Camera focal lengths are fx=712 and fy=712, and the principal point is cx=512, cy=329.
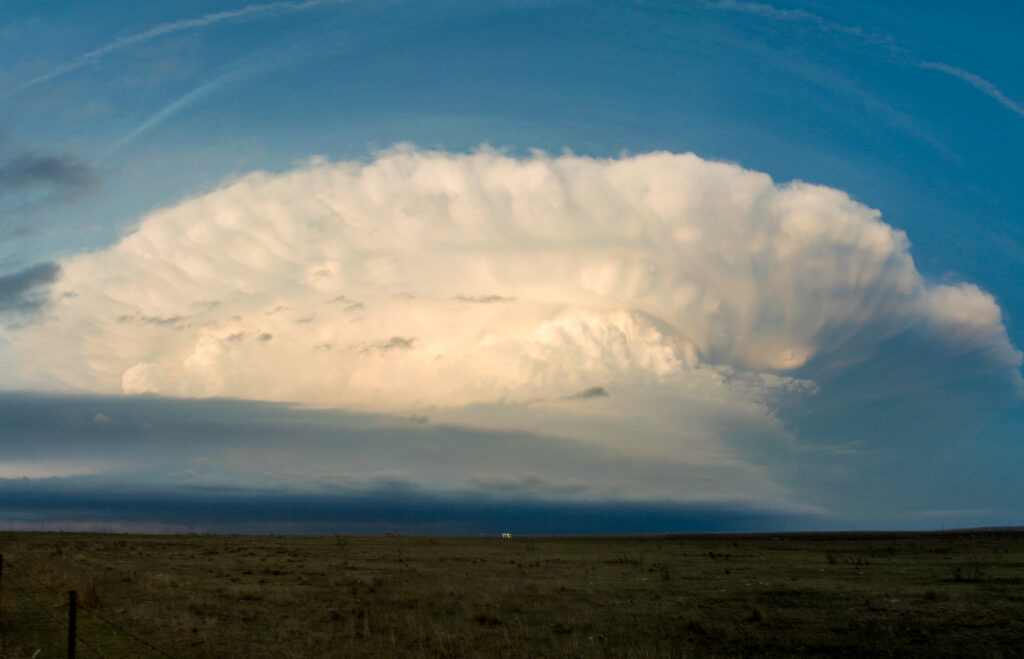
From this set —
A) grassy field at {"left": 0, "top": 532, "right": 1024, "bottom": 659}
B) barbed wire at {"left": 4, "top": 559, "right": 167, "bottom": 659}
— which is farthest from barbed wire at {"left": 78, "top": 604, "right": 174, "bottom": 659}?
grassy field at {"left": 0, "top": 532, "right": 1024, "bottom": 659}

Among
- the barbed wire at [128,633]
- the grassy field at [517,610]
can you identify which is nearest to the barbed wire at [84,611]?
the barbed wire at [128,633]

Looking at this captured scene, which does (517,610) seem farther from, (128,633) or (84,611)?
(84,611)

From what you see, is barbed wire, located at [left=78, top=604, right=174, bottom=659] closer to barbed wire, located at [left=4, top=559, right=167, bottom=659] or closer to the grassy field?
barbed wire, located at [left=4, top=559, right=167, bottom=659]

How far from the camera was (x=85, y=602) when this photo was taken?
26.8m

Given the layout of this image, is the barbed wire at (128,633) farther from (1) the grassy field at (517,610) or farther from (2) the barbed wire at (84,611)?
(1) the grassy field at (517,610)

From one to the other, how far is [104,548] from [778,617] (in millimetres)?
55140

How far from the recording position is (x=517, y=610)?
27.7 metres

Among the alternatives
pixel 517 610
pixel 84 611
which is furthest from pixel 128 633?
pixel 517 610

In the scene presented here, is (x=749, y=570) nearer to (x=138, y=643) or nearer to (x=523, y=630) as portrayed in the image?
(x=523, y=630)

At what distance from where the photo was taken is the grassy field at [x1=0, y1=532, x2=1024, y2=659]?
20.9m

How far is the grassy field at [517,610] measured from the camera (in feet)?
68.5

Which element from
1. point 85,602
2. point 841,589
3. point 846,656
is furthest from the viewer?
point 841,589

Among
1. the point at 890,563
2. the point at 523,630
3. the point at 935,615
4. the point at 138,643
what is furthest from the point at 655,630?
the point at 890,563

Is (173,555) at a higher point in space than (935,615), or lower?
lower
